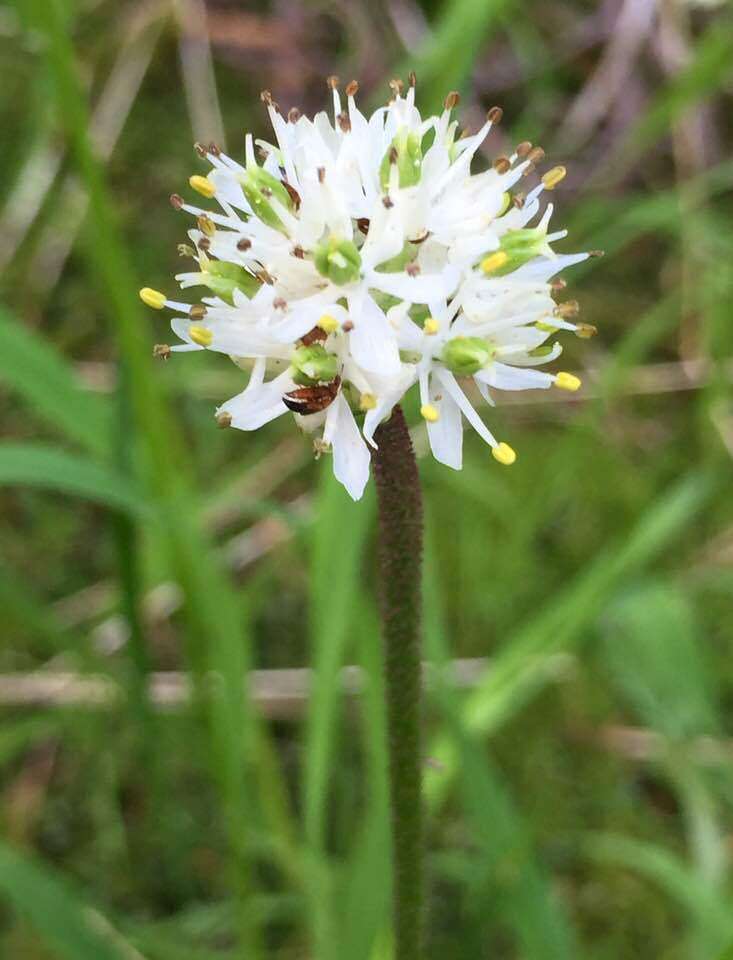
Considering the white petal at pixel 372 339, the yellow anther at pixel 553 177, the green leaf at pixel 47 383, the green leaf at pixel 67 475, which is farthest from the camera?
the green leaf at pixel 47 383

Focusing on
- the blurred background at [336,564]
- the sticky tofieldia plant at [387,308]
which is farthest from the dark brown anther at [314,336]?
the blurred background at [336,564]

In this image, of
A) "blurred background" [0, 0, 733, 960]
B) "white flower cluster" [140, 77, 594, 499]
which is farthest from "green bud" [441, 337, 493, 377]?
"blurred background" [0, 0, 733, 960]

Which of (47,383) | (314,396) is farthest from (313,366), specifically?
(47,383)

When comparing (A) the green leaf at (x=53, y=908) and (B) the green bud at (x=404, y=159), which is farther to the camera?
(A) the green leaf at (x=53, y=908)

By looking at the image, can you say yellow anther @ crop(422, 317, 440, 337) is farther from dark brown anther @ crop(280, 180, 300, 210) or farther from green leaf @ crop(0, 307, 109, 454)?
green leaf @ crop(0, 307, 109, 454)

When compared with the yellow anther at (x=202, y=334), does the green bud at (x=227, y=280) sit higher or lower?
higher

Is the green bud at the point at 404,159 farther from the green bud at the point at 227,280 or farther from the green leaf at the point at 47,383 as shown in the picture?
the green leaf at the point at 47,383
